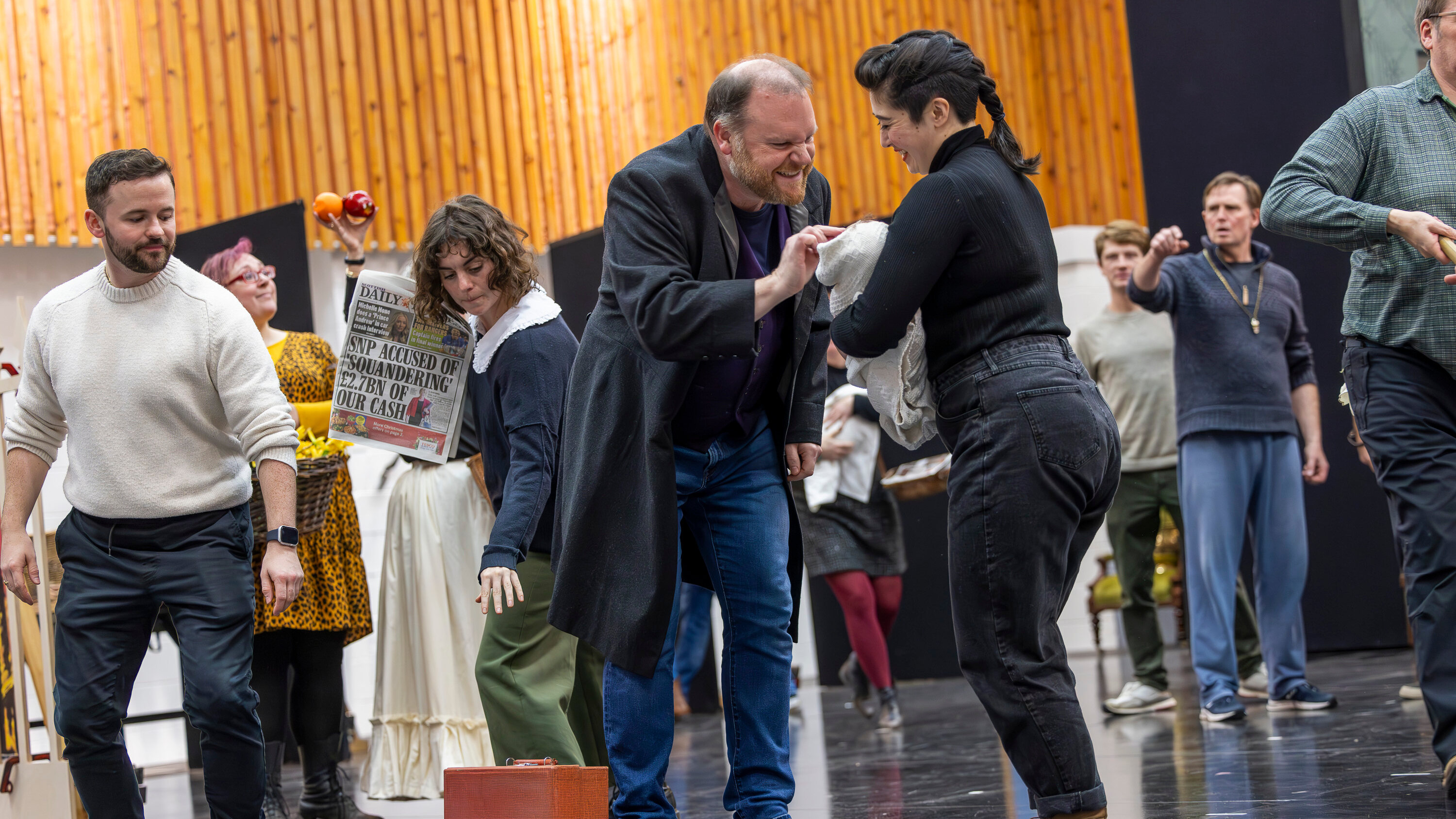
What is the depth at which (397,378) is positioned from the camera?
3.25 m

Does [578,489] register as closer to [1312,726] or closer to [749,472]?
[749,472]

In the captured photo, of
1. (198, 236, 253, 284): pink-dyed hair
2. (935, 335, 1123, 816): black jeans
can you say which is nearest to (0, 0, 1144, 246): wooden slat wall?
(198, 236, 253, 284): pink-dyed hair

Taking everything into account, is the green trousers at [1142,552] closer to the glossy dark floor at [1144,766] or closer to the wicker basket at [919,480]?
the glossy dark floor at [1144,766]

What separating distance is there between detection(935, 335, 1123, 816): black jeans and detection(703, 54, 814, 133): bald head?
526mm

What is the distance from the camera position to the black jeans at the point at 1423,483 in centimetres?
269

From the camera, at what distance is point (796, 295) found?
95.3 inches

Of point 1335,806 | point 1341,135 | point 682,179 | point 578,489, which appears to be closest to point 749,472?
point 578,489

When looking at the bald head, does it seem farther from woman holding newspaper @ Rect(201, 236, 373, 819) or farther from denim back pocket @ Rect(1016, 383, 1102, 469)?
woman holding newspaper @ Rect(201, 236, 373, 819)

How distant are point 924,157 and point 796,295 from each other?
0.32 m

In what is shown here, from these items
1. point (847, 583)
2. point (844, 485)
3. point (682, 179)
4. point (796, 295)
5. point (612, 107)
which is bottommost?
point (847, 583)

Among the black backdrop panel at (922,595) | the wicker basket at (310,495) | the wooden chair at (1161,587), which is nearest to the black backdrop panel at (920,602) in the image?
the black backdrop panel at (922,595)

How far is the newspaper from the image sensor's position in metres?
3.23

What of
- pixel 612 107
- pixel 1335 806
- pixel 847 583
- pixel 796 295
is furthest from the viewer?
pixel 612 107

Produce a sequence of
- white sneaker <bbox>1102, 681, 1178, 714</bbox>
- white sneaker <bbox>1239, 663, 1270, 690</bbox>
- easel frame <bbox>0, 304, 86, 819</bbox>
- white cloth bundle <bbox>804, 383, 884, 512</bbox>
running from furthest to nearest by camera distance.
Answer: white cloth bundle <bbox>804, 383, 884, 512</bbox>
white sneaker <bbox>1239, 663, 1270, 690</bbox>
white sneaker <bbox>1102, 681, 1178, 714</bbox>
easel frame <bbox>0, 304, 86, 819</bbox>
